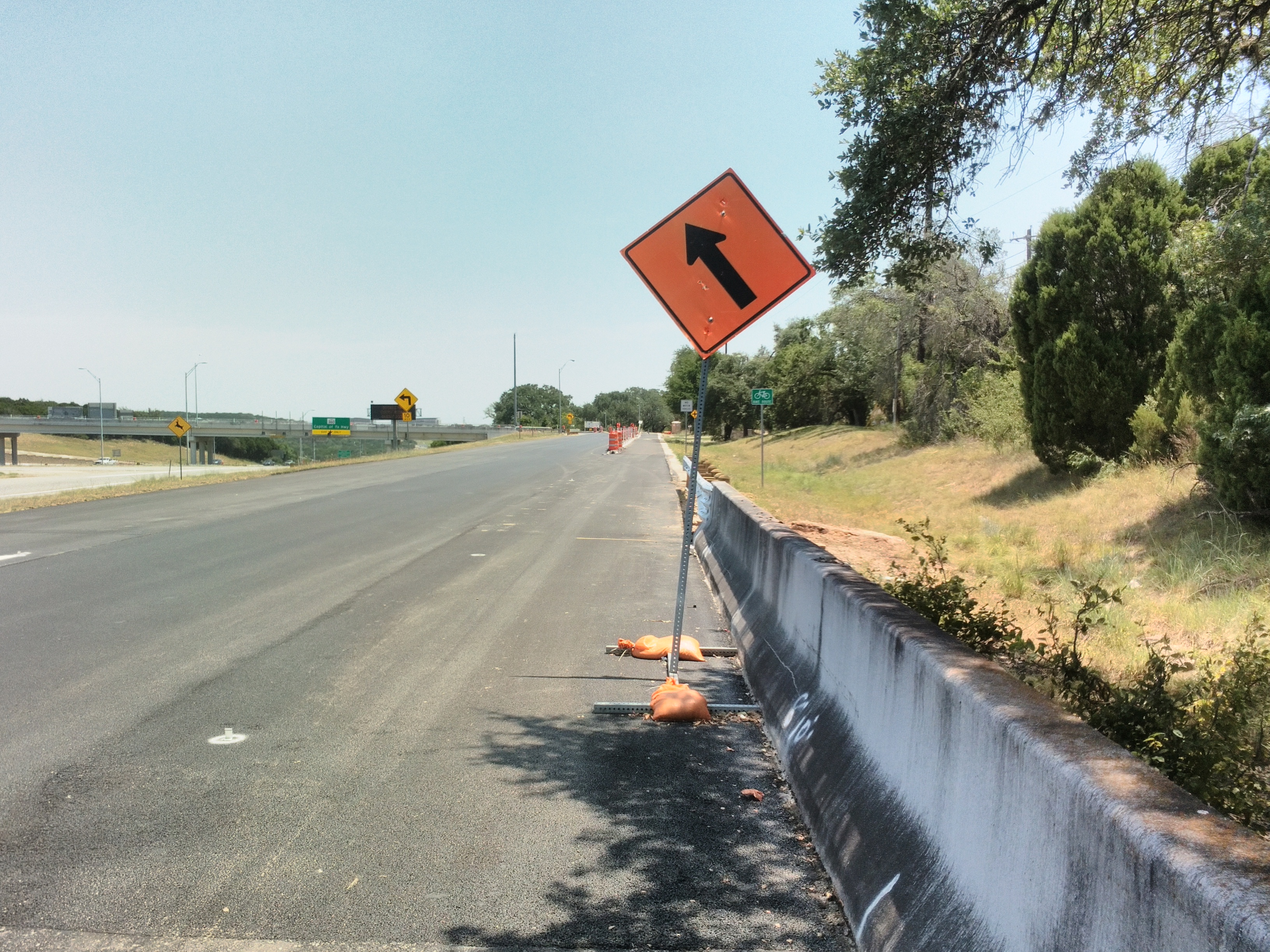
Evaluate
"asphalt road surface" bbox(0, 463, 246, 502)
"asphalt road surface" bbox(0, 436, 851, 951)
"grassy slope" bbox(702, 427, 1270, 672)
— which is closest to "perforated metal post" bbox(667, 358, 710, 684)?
"asphalt road surface" bbox(0, 436, 851, 951)

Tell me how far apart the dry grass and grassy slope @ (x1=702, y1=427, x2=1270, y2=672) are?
15.3 meters

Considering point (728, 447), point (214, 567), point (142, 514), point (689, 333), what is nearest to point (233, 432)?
point (728, 447)

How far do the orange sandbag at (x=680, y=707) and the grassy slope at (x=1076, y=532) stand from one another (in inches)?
115

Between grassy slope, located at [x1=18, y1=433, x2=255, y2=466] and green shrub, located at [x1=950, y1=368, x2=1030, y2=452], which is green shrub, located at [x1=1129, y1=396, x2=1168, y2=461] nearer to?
green shrub, located at [x1=950, y1=368, x2=1030, y2=452]

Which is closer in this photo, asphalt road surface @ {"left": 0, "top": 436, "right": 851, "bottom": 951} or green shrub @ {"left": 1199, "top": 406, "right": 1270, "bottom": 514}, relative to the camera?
asphalt road surface @ {"left": 0, "top": 436, "right": 851, "bottom": 951}

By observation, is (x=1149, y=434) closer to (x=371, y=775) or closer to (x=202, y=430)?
(x=371, y=775)

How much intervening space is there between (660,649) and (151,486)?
22.8 metres

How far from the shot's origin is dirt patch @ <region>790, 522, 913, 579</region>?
13625 millimetres

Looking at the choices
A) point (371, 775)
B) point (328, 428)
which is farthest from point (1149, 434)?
point (328, 428)

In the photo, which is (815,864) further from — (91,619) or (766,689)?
(91,619)

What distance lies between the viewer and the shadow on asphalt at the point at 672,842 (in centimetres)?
354

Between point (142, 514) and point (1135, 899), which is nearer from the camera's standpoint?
point (1135, 899)

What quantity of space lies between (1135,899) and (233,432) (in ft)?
362

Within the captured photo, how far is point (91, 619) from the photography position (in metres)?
8.72
